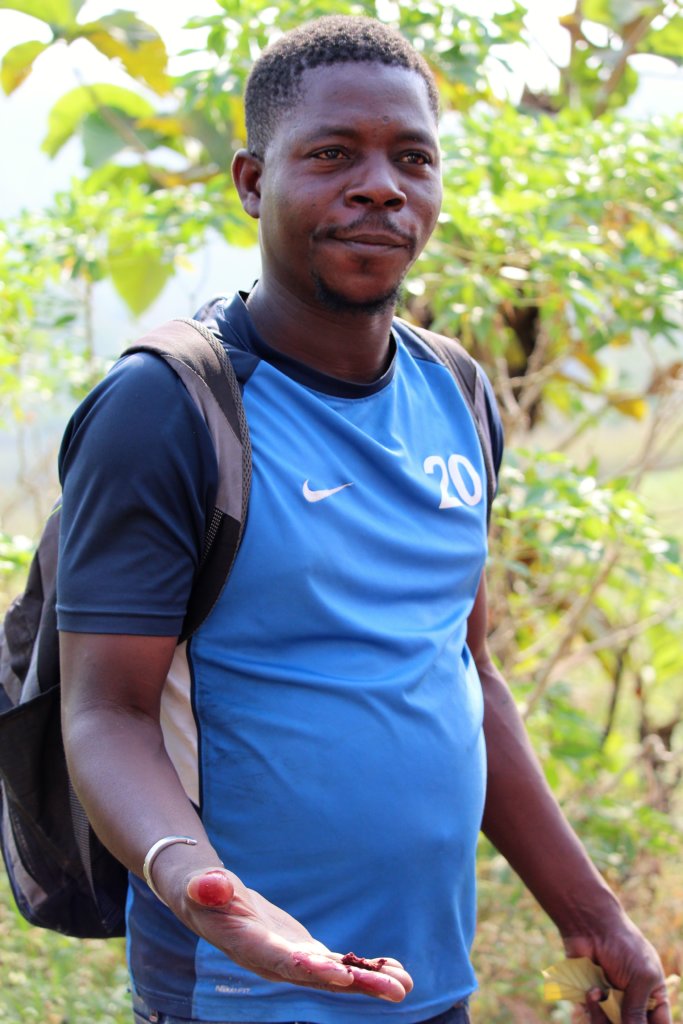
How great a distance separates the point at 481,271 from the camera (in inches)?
129

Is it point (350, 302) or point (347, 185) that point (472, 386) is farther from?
point (347, 185)

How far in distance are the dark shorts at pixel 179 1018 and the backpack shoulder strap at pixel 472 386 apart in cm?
71

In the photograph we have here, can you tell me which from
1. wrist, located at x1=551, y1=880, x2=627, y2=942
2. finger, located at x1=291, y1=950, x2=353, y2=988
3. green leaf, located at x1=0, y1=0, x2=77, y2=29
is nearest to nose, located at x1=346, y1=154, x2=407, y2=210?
finger, located at x1=291, y1=950, x2=353, y2=988

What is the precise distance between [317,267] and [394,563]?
0.42m

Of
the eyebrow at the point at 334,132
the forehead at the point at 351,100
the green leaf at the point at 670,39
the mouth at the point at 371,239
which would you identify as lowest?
the mouth at the point at 371,239

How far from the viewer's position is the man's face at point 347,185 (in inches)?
64.1

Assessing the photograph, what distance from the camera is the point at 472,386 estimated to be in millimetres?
1937

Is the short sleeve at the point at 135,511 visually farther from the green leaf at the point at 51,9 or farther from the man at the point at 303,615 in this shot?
the green leaf at the point at 51,9

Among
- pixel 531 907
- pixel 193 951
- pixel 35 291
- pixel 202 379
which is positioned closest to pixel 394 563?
pixel 202 379

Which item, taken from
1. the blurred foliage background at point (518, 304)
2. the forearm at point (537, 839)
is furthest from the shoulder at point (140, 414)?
the blurred foliage background at point (518, 304)

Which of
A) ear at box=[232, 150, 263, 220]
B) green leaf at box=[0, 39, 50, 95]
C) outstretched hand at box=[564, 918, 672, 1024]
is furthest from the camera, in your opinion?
green leaf at box=[0, 39, 50, 95]

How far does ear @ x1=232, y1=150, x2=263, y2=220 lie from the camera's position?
1.75 m

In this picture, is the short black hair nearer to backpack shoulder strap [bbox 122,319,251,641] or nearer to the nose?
the nose

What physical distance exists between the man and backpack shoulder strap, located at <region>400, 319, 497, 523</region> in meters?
0.06
